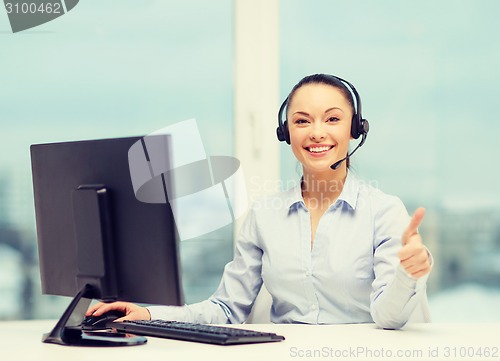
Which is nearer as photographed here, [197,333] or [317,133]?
[197,333]

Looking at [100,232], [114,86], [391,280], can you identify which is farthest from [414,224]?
[114,86]

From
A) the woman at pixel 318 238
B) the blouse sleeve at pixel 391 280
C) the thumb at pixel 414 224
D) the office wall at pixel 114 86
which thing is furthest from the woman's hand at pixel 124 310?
the office wall at pixel 114 86

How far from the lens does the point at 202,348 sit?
4.25 feet

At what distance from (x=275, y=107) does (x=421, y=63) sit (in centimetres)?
61

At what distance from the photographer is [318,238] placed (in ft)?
6.16

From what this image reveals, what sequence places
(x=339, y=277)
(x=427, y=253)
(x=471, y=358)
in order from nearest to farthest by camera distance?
1. (x=471, y=358)
2. (x=427, y=253)
3. (x=339, y=277)

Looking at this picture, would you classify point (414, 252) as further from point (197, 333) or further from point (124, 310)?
point (124, 310)

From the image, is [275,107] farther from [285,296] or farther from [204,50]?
[285,296]

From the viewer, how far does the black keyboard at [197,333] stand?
1.33 metres

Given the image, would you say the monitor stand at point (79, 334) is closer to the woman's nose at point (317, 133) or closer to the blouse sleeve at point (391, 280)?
the blouse sleeve at point (391, 280)

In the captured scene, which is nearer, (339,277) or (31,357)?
(31,357)

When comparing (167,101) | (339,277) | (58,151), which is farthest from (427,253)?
(167,101)

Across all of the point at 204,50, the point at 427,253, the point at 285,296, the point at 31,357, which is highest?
the point at 204,50

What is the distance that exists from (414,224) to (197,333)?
507 mm
